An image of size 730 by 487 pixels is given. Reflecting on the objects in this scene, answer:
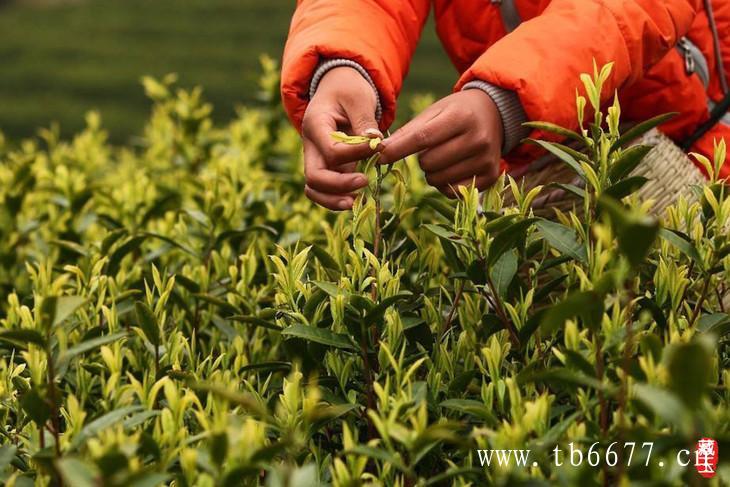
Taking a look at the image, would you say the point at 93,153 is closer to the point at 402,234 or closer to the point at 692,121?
the point at 402,234

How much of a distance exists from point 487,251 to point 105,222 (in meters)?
1.43

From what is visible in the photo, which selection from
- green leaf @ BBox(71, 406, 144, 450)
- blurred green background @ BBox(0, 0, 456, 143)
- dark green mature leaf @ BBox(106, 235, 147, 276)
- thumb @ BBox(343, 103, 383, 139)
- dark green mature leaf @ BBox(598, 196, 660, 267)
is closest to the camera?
dark green mature leaf @ BBox(598, 196, 660, 267)

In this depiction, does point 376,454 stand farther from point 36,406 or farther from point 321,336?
point 36,406

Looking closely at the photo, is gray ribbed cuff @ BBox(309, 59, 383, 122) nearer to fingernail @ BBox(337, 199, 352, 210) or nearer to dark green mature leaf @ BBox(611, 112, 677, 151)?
fingernail @ BBox(337, 199, 352, 210)

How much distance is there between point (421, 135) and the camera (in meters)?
1.80

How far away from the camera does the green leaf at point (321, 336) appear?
1571 mm

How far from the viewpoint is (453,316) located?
1.88 metres

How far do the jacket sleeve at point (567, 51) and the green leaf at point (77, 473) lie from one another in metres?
1.07

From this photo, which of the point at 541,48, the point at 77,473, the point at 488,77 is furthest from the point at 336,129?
the point at 77,473

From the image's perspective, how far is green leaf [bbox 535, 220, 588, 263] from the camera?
61.5 inches

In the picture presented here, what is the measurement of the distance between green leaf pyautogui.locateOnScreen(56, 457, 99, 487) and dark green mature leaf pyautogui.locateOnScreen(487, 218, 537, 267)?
2.27 feet

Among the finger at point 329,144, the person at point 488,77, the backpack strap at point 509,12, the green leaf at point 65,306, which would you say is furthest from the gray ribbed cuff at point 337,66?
the green leaf at point 65,306

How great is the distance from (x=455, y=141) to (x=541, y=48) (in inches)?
10.1

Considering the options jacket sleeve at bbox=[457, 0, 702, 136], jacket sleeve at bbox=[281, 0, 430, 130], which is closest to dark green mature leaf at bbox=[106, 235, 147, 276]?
jacket sleeve at bbox=[281, 0, 430, 130]
